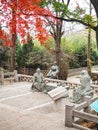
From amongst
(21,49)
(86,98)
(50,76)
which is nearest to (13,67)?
(21,49)

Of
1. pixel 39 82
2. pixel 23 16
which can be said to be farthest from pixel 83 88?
pixel 23 16

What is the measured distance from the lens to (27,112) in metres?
9.30

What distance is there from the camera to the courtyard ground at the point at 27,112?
7.88m

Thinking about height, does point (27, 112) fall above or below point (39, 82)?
below

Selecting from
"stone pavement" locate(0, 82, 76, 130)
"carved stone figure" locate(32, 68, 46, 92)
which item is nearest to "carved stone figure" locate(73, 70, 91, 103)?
"stone pavement" locate(0, 82, 76, 130)

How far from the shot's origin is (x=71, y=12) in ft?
24.1

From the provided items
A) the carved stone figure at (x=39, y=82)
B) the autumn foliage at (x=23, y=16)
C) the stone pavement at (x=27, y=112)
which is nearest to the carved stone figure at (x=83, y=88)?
the stone pavement at (x=27, y=112)

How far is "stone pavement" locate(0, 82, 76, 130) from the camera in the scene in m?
7.88

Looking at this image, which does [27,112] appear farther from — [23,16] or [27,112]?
[23,16]

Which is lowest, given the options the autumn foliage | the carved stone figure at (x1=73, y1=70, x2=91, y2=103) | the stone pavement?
the stone pavement

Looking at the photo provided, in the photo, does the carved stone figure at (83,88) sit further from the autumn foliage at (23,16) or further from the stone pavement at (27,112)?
the autumn foliage at (23,16)

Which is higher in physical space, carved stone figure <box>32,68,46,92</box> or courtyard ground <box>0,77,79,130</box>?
carved stone figure <box>32,68,46,92</box>

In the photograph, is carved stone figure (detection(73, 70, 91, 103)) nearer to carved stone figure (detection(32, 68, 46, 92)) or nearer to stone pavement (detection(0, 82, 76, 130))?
stone pavement (detection(0, 82, 76, 130))

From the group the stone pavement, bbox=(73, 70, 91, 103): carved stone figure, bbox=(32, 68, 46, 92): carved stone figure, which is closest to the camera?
the stone pavement
